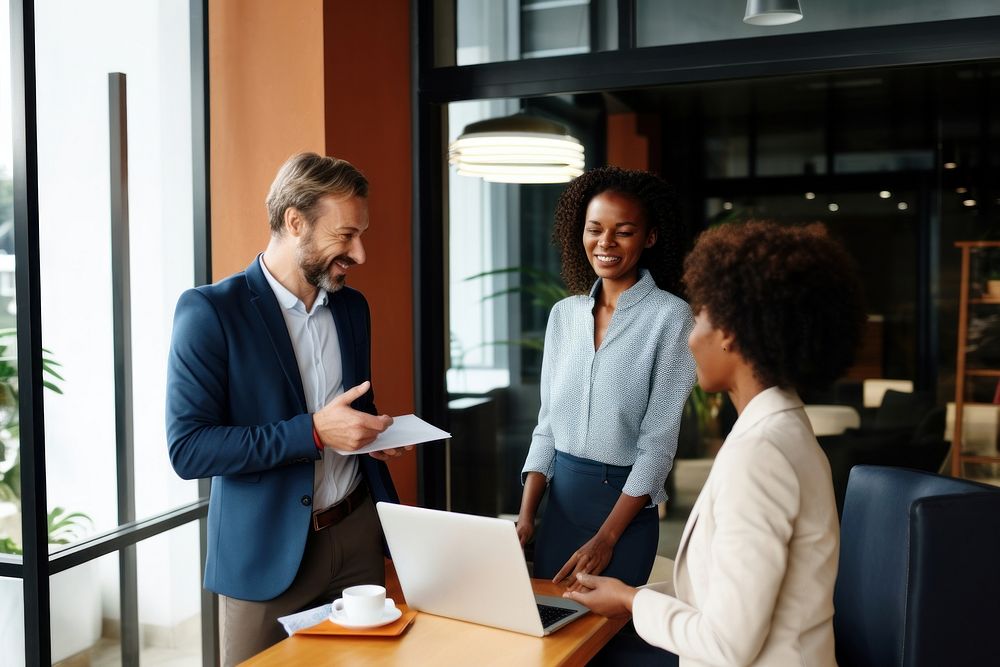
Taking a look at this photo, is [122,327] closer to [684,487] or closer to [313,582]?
[313,582]

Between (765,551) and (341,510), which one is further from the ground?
(765,551)

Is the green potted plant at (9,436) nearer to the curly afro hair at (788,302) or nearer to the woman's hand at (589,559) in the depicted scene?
the woman's hand at (589,559)

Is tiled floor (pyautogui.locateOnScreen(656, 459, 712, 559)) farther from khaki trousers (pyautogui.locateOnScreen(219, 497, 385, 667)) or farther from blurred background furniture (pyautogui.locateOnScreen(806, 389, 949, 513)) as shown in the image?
khaki trousers (pyautogui.locateOnScreen(219, 497, 385, 667))

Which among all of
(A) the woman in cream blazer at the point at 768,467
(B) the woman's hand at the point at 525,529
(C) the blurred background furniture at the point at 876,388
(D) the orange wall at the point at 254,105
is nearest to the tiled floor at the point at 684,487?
(C) the blurred background furniture at the point at 876,388

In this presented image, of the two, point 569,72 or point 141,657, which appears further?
point 569,72

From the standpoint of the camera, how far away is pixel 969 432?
11.1 feet

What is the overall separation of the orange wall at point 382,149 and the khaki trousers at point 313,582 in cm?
107

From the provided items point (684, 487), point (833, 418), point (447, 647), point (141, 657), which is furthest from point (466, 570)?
point (833, 418)

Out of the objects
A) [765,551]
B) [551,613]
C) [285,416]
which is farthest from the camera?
[285,416]

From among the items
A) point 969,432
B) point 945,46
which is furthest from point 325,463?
point 969,432

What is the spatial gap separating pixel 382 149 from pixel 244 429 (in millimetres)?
1562

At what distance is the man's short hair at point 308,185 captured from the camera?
2107mm

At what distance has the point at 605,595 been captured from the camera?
1582 millimetres

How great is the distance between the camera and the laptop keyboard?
1769 millimetres
